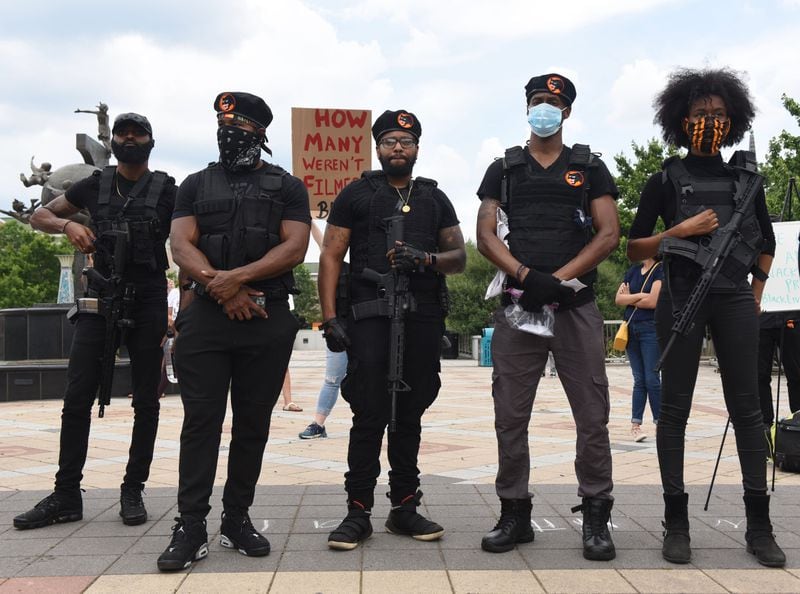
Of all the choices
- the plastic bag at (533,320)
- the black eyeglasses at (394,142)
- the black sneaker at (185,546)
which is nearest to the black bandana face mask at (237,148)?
the black eyeglasses at (394,142)

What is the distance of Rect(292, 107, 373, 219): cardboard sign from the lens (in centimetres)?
796

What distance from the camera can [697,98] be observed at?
4023 mm

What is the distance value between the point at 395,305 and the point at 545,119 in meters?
1.18

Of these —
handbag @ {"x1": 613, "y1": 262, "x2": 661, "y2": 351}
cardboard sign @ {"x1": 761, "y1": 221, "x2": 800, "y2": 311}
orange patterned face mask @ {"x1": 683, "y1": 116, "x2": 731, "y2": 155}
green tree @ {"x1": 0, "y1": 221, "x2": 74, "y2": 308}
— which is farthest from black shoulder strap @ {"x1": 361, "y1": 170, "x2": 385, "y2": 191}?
green tree @ {"x1": 0, "y1": 221, "x2": 74, "y2": 308}

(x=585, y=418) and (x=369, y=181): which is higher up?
(x=369, y=181)

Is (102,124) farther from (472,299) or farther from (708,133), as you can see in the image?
(472,299)

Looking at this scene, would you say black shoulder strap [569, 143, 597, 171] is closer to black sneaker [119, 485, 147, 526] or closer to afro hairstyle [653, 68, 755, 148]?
afro hairstyle [653, 68, 755, 148]

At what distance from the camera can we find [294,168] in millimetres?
8039

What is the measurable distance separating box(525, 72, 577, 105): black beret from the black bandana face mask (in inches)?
55.5

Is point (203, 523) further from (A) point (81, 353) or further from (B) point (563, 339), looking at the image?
(B) point (563, 339)

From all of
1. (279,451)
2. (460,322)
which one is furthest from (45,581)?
(460,322)

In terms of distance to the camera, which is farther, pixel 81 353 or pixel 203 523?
pixel 81 353

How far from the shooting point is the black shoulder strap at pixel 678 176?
13.0ft

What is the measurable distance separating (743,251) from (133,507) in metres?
3.40
